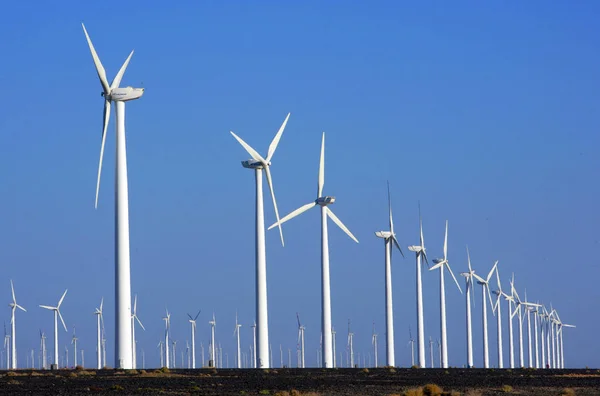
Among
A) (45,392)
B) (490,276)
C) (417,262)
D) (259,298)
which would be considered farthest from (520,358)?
(45,392)

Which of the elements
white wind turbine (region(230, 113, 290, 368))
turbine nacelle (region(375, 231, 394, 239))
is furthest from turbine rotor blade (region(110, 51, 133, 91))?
turbine nacelle (region(375, 231, 394, 239))

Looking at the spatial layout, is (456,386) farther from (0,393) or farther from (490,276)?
(490,276)

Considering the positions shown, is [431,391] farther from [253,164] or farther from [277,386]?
[253,164]

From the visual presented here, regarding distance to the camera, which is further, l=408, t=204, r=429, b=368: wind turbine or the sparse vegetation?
l=408, t=204, r=429, b=368: wind turbine

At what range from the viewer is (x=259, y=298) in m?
97.6

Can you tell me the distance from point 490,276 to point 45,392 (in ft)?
362

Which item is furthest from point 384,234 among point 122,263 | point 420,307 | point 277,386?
point 277,386

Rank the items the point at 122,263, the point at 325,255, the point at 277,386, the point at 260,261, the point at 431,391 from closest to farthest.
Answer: the point at 431,391 → the point at 277,386 → the point at 122,263 → the point at 260,261 → the point at 325,255

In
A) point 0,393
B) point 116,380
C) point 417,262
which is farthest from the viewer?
point 417,262

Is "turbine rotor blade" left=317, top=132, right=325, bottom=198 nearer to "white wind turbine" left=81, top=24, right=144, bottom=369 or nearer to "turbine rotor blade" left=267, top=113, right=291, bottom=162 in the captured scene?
"turbine rotor blade" left=267, top=113, right=291, bottom=162

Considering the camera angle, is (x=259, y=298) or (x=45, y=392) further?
(x=259, y=298)

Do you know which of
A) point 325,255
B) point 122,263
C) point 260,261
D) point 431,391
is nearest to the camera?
point 431,391

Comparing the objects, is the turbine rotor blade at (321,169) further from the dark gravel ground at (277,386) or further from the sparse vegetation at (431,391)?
the sparse vegetation at (431,391)

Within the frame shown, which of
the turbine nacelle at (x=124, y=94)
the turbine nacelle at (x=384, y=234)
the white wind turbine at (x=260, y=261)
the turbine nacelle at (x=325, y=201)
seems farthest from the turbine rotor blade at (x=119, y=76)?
the turbine nacelle at (x=384, y=234)
